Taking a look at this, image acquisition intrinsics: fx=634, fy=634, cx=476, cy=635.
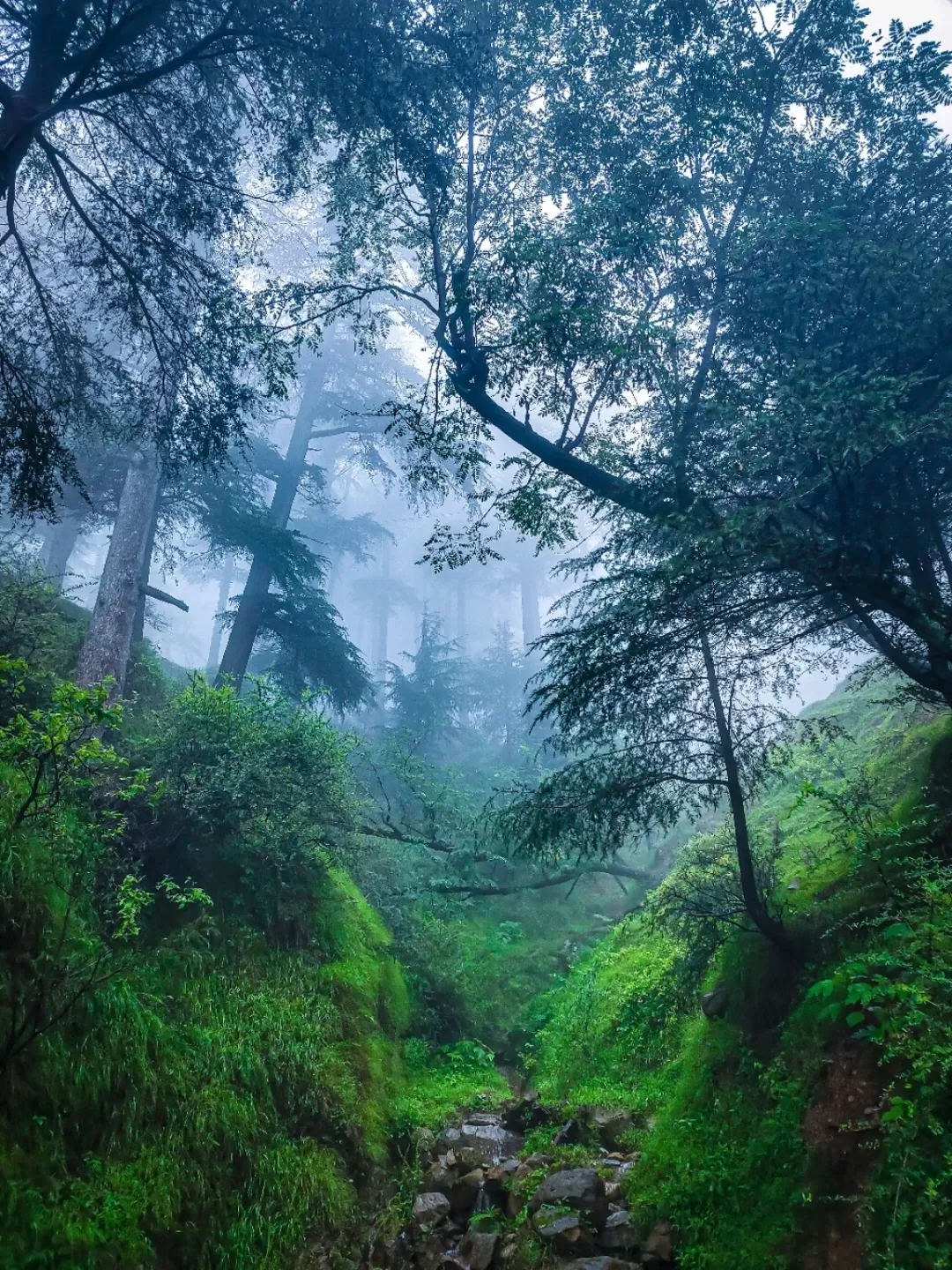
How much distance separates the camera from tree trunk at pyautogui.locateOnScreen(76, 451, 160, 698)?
10914 mm

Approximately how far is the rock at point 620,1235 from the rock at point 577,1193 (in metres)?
0.13

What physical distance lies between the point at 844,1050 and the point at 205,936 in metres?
6.20

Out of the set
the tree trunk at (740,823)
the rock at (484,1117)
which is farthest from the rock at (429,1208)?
the tree trunk at (740,823)

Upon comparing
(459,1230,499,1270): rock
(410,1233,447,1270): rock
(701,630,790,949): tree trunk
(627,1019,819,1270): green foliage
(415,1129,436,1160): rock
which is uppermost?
(701,630,790,949): tree trunk

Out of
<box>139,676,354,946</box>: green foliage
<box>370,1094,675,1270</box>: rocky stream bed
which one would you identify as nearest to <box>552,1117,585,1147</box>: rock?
<box>370,1094,675,1270</box>: rocky stream bed

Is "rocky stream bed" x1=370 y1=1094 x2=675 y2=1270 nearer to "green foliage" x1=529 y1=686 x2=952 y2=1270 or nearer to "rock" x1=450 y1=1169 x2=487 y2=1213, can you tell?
"rock" x1=450 y1=1169 x2=487 y2=1213

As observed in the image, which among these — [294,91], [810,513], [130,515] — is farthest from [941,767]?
[130,515]

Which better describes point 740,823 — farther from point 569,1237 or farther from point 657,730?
point 569,1237

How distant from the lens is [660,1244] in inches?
189

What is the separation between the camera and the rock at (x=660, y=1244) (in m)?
4.74

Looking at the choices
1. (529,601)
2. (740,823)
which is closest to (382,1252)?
(740,823)

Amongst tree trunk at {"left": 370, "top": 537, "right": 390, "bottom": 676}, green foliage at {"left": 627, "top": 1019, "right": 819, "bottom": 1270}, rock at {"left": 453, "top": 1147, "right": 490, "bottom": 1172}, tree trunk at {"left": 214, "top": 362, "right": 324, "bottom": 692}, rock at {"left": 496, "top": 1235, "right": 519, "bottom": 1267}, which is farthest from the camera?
tree trunk at {"left": 370, "top": 537, "right": 390, "bottom": 676}

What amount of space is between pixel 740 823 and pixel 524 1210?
12.6 feet

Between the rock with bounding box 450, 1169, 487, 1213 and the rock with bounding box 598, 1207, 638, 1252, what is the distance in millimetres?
1402
